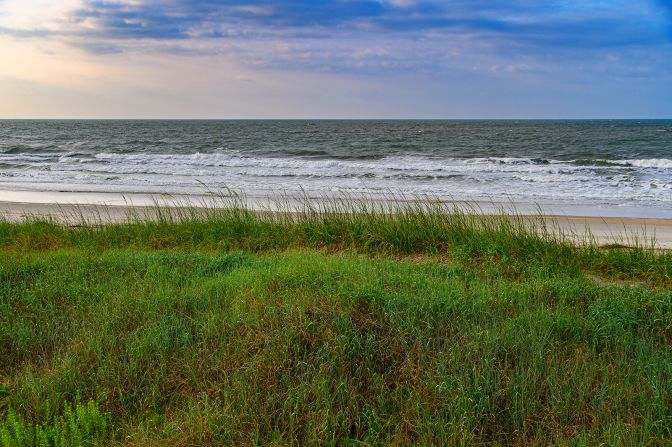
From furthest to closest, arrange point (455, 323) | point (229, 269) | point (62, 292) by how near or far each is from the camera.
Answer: point (229, 269)
point (62, 292)
point (455, 323)

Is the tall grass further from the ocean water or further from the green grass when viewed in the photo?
the ocean water

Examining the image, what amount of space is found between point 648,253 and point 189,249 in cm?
693

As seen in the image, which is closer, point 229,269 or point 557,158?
point 229,269

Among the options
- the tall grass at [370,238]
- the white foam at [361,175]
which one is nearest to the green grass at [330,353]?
the tall grass at [370,238]

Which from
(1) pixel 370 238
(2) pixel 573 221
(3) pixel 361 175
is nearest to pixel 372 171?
(3) pixel 361 175

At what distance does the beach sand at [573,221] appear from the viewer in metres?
11.0

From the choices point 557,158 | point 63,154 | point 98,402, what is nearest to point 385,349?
point 98,402

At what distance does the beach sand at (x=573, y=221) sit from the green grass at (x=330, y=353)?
403 centimetres

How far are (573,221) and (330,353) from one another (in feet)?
35.4

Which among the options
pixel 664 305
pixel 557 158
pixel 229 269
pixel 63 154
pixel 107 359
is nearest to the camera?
pixel 107 359

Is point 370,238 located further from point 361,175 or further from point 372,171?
point 372,171

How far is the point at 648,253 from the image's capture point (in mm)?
7633

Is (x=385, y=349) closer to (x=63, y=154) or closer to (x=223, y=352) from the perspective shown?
(x=223, y=352)

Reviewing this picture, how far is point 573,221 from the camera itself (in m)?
13.3
